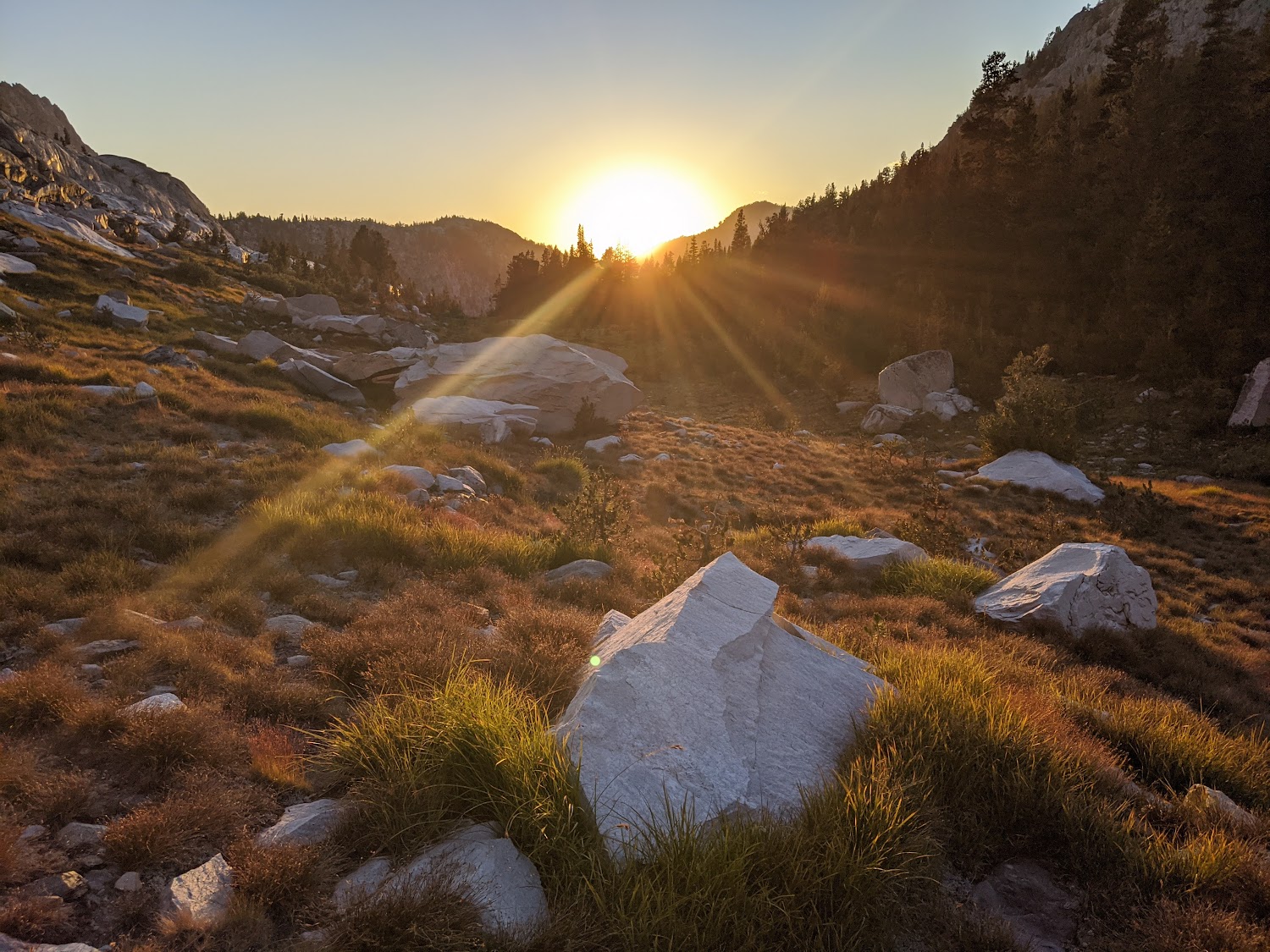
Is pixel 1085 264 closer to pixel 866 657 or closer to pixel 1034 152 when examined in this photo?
pixel 1034 152

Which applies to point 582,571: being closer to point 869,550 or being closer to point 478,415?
point 869,550

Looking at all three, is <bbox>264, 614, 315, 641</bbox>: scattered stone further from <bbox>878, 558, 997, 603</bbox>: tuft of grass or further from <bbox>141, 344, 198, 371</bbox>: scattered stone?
<bbox>141, 344, 198, 371</bbox>: scattered stone

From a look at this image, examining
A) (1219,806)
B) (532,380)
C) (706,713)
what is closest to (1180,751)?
(1219,806)

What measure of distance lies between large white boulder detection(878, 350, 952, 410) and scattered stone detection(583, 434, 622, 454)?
12.7m

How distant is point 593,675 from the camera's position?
325cm

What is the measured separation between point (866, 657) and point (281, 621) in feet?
16.2

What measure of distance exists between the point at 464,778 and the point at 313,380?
58.0ft

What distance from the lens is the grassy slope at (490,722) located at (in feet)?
7.38

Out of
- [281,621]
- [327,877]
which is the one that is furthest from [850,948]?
[281,621]

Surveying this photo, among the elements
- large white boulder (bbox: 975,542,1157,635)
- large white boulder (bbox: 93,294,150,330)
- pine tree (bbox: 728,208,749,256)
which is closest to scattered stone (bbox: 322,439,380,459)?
large white boulder (bbox: 975,542,1157,635)

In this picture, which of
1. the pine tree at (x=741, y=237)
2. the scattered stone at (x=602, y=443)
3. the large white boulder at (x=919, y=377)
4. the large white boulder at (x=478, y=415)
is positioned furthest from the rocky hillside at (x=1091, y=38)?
the large white boulder at (x=478, y=415)

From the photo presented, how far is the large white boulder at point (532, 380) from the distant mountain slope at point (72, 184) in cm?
2122

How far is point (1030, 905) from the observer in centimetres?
250

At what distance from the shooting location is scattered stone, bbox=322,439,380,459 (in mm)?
10508
